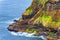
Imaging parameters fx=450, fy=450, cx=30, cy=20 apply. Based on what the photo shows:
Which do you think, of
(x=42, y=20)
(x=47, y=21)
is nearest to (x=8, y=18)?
(x=42, y=20)

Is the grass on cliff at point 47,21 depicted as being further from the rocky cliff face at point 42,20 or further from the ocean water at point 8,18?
the ocean water at point 8,18

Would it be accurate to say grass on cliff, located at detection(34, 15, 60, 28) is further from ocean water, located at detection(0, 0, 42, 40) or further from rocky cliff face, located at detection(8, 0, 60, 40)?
ocean water, located at detection(0, 0, 42, 40)

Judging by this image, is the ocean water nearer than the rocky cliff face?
No

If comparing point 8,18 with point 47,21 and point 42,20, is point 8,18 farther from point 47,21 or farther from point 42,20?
point 47,21

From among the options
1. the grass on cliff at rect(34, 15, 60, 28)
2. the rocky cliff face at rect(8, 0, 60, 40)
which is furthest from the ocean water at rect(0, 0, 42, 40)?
the grass on cliff at rect(34, 15, 60, 28)

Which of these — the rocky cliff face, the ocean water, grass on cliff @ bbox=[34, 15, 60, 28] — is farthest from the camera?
the ocean water

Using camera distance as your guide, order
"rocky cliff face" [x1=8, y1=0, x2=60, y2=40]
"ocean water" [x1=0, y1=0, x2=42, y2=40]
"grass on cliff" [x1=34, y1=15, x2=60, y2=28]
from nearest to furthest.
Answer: "grass on cliff" [x1=34, y1=15, x2=60, y2=28] → "rocky cliff face" [x1=8, y1=0, x2=60, y2=40] → "ocean water" [x1=0, y1=0, x2=42, y2=40]

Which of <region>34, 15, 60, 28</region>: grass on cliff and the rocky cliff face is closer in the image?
<region>34, 15, 60, 28</region>: grass on cliff

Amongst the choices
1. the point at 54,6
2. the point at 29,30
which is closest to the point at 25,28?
the point at 29,30

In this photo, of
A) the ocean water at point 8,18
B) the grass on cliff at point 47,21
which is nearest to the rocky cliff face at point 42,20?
the grass on cliff at point 47,21
